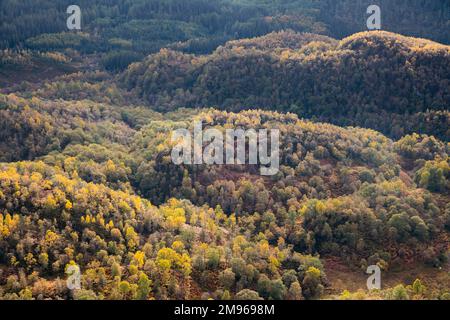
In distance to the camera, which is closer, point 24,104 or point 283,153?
point 283,153

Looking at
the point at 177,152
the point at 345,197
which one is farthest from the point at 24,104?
the point at 345,197

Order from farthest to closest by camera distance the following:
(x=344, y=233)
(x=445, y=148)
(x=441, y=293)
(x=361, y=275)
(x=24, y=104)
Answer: (x=24, y=104)
(x=445, y=148)
(x=344, y=233)
(x=361, y=275)
(x=441, y=293)

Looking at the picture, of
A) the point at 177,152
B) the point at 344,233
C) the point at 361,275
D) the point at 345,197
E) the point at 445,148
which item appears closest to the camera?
the point at 361,275

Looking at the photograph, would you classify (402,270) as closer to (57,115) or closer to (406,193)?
(406,193)

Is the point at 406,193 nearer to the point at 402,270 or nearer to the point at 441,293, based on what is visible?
the point at 402,270

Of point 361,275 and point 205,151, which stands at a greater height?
point 205,151
